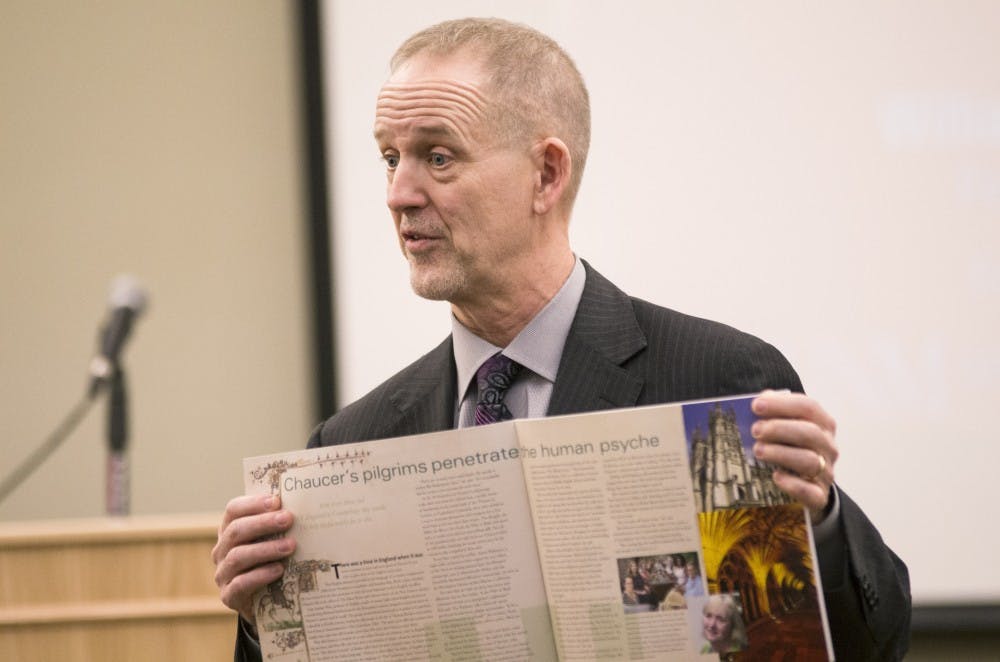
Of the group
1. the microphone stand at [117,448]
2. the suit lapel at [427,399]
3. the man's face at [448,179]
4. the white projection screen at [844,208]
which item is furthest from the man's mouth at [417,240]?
the white projection screen at [844,208]

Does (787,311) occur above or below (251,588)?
above

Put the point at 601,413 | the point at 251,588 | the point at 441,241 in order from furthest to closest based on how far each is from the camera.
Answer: the point at 441,241
the point at 251,588
the point at 601,413

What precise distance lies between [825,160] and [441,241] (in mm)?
1652

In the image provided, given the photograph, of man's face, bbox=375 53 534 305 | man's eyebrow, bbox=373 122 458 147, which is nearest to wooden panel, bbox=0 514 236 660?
man's face, bbox=375 53 534 305

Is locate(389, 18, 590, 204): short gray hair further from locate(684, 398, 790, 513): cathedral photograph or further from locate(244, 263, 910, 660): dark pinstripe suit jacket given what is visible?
locate(684, 398, 790, 513): cathedral photograph

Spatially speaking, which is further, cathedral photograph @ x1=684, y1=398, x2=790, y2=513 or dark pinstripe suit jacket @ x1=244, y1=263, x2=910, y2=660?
dark pinstripe suit jacket @ x1=244, y1=263, x2=910, y2=660

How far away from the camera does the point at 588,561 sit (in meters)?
1.45

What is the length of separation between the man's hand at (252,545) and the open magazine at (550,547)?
0.02 m

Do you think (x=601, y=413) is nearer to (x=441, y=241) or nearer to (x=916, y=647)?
(x=441, y=241)

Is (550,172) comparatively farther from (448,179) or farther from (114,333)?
(114,333)

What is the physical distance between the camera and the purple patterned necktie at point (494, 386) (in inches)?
69.0

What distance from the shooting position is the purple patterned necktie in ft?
5.75

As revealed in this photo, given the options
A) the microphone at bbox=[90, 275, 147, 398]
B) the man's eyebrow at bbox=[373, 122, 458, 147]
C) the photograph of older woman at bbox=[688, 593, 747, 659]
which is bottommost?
the photograph of older woman at bbox=[688, 593, 747, 659]

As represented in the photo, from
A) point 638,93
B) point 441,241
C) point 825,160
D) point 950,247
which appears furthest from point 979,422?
point 441,241
